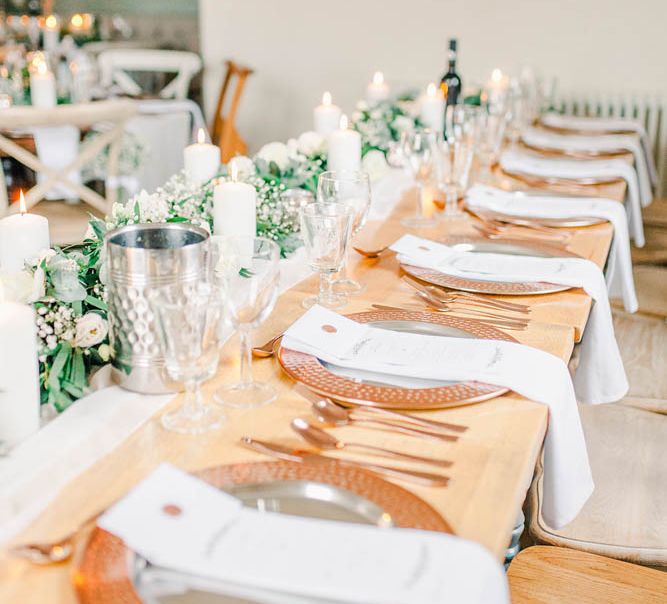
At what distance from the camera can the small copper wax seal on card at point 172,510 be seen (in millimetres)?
804

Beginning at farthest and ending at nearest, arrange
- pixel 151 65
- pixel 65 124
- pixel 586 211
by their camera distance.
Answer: pixel 151 65
pixel 65 124
pixel 586 211

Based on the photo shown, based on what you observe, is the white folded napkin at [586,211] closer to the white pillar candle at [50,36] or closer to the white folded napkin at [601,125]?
the white folded napkin at [601,125]

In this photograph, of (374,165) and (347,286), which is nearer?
(347,286)

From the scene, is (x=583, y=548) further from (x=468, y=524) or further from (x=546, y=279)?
(x=468, y=524)

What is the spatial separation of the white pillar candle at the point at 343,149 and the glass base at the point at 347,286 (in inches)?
25.6

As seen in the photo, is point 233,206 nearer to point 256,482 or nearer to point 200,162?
point 200,162

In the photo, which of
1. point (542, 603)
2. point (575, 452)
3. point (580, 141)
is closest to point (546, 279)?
point (575, 452)

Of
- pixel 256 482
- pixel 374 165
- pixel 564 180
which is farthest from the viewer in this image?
pixel 564 180

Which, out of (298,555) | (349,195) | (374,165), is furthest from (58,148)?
(298,555)

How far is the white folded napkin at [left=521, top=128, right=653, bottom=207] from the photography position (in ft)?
10.2

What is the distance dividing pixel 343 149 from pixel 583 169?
3.05 feet

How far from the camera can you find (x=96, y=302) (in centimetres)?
118

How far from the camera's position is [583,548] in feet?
4.47

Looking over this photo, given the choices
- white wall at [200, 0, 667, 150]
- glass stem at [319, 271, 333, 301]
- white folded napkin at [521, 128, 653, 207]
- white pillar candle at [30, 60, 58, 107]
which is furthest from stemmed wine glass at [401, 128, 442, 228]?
white wall at [200, 0, 667, 150]
